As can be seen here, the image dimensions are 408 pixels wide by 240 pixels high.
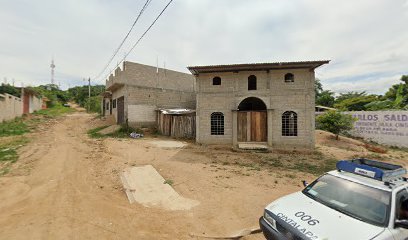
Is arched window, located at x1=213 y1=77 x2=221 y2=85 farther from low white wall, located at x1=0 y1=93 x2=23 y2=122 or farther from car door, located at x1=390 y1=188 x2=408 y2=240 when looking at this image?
low white wall, located at x1=0 y1=93 x2=23 y2=122

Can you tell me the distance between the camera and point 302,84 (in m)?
13.3

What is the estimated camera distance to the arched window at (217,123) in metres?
14.3

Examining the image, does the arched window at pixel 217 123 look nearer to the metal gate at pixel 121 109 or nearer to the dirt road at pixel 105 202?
the dirt road at pixel 105 202

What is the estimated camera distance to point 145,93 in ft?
64.5

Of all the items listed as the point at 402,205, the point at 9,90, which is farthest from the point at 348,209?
the point at 9,90

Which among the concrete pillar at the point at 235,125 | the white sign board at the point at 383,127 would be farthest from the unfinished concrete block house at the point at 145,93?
the white sign board at the point at 383,127

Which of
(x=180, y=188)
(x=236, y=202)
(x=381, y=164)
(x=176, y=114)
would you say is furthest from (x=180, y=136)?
(x=381, y=164)

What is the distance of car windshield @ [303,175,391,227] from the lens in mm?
3225

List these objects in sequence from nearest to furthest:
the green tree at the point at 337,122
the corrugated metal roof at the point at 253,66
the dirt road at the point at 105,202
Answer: the dirt road at the point at 105,202
the corrugated metal roof at the point at 253,66
the green tree at the point at 337,122

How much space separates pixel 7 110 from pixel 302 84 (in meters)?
24.6

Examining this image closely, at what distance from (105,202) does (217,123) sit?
31.9 ft

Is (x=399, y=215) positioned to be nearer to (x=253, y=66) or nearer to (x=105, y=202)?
(x=105, y=202)

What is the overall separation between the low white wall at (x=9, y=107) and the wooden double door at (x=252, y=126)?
774 inches

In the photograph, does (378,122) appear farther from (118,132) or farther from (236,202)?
(118,132)
